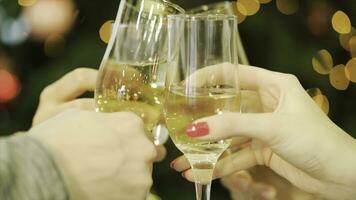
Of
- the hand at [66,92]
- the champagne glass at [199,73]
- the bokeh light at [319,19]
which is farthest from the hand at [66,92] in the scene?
the bokeh light at [319,19]

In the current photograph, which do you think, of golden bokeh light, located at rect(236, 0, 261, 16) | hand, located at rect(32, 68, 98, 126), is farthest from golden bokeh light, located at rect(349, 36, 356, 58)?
hand, located at rect(32, 68, 98, 126)

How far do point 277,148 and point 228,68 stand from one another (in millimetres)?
154

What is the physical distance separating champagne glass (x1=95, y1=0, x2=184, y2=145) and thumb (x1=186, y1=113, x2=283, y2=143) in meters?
0.14

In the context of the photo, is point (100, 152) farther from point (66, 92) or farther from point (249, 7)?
point (249, 7)

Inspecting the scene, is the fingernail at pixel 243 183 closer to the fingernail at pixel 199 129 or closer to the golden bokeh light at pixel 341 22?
the fingernail at pixel 199 129

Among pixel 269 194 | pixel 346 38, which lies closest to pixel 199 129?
pixel 269 194

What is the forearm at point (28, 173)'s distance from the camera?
75 centimetres

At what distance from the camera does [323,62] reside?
1713 millimetres

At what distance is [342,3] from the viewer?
1.76 metres

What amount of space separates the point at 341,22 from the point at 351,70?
0.15 m

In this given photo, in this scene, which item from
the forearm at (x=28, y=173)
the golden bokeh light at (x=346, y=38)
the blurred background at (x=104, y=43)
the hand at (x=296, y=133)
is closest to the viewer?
the forearm at (x=28, y=173)

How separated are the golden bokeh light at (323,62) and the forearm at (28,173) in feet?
3.46

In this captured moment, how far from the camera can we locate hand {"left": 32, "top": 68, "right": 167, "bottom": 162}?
1235 mm

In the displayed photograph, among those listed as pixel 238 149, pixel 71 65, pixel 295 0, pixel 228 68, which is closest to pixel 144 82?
pixel 228 68
